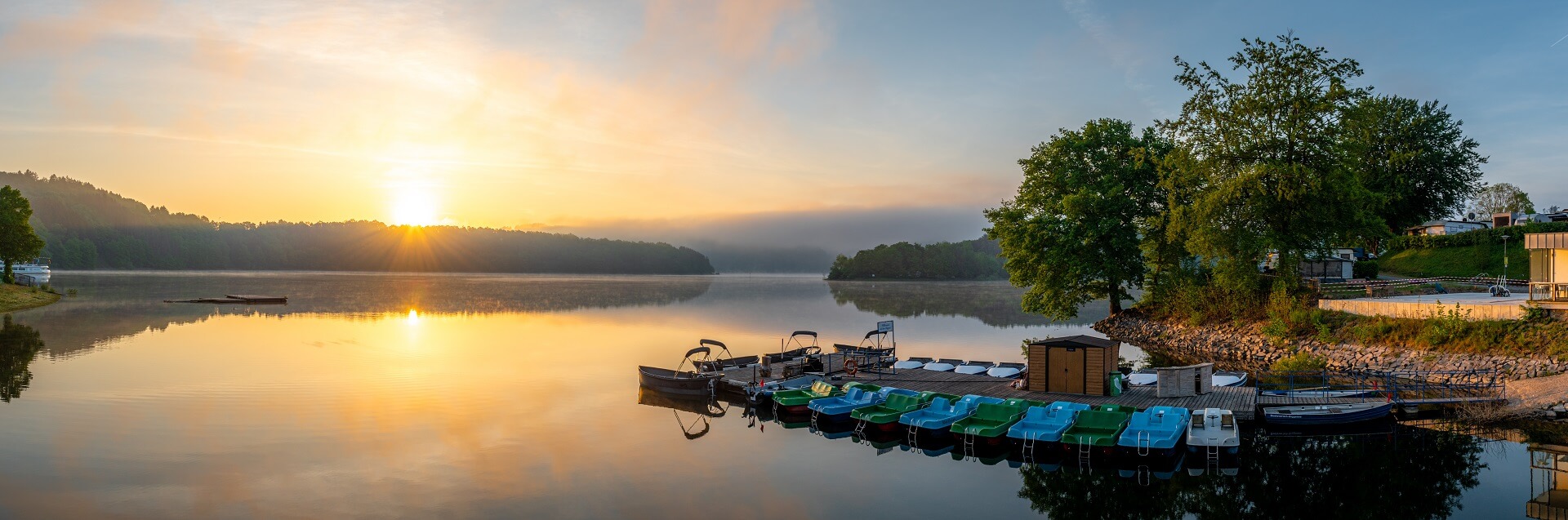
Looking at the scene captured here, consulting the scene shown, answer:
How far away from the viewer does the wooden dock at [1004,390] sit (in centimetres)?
2480

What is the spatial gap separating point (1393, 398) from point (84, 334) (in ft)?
214

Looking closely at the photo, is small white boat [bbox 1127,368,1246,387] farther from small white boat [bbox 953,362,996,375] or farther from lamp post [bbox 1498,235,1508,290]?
lamp post [bbox 1498,235,1508,290]

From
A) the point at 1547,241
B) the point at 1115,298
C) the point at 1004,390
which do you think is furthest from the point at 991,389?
the point at 1115,298

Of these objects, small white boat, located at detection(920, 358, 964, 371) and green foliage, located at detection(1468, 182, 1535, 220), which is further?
green foliage, located at detection(1468, 182, 1535, 220)

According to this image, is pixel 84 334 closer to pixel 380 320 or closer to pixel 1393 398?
pixel 380 320

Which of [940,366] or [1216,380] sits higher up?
[1216,380]

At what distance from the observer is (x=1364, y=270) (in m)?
56.6

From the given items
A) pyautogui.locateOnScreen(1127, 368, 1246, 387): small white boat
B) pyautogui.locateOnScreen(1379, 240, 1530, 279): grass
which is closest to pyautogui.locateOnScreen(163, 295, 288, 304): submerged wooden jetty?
pyautogui.locateOnScreen(1127, 368, 1246, 387): small white boat

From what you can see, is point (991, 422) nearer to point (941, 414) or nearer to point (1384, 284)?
point (941, 414)

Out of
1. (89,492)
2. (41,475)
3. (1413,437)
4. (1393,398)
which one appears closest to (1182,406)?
(1413,437)

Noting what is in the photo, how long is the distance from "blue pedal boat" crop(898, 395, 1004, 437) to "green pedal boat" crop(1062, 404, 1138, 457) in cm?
266

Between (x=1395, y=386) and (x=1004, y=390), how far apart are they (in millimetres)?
12619

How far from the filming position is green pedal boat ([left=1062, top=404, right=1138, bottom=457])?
20.4 metres

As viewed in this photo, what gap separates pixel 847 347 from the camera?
37469mm
